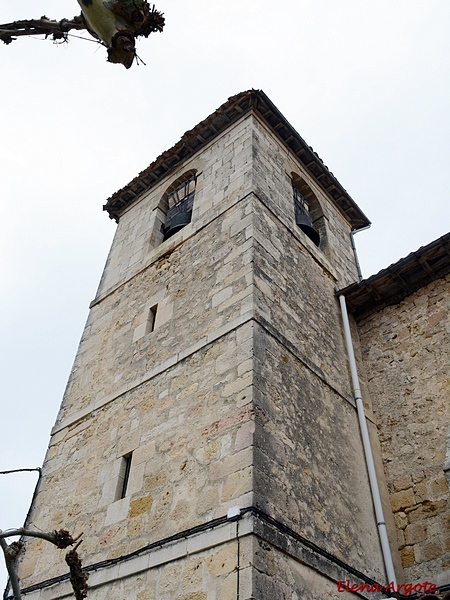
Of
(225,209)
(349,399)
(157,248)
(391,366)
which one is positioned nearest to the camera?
(349,399)

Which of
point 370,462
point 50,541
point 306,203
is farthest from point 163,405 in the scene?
point 306,203

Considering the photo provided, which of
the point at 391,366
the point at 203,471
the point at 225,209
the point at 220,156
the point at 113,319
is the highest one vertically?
the point at 220,156

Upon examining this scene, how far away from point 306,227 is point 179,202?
87.6 inches

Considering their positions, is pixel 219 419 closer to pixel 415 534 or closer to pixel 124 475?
pixel 124 475

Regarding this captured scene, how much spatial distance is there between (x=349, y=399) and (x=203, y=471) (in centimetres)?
222

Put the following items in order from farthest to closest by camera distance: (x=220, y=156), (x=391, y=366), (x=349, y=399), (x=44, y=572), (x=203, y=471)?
(x=220, y=156), (x=391, y=366), (x=349, y=399), (x=44, y=572), (x=203, y=471)

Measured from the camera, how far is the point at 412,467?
559 centimetres

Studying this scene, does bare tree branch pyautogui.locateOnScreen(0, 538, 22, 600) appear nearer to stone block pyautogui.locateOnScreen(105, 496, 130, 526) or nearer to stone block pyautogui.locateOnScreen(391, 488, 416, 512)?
stone block pyautogui.locateOnScreen(105, 496, 130, 526)

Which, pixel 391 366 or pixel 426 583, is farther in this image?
pixel 391 366

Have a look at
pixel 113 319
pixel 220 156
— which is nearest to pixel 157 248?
pixel 113 319

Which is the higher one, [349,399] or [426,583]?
[349,399]

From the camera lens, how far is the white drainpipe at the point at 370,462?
492cm

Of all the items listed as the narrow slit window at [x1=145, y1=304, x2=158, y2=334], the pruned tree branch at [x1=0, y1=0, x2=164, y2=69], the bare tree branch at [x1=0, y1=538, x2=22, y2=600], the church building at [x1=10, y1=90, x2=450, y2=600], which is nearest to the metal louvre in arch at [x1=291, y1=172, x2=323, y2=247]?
the church building at [x1=10, y1=90, x2=450, y2=600]

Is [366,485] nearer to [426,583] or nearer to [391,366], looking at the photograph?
[426,583]
